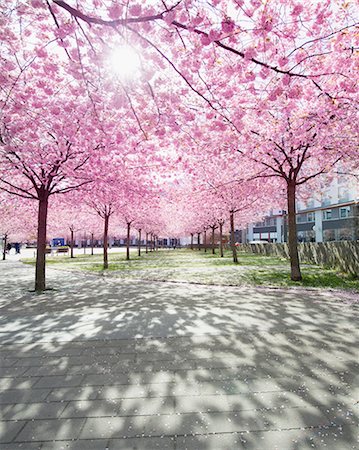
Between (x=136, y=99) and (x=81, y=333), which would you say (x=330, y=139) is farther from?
(x=81, y=333)

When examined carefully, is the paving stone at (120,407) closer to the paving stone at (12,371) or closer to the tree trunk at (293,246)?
the paving stone at (12,371)

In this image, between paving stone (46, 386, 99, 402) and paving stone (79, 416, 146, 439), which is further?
paving stone (46, 386, 99, 402)

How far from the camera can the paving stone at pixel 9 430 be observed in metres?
2.44

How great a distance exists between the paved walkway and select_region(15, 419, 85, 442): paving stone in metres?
0.01

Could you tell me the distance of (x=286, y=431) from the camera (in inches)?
97.4

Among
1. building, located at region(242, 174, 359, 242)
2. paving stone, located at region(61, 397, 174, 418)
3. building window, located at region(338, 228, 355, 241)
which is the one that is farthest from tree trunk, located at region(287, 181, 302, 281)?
building window, located at region(338, 228, 355, 241)

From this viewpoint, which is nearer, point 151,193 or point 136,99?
point 136,99

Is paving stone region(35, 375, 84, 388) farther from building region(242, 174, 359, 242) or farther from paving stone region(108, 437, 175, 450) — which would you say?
building region(242, 174, 359, 242)

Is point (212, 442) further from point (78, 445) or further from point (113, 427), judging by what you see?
point (78, 445)

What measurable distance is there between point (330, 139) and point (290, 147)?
4.78ft

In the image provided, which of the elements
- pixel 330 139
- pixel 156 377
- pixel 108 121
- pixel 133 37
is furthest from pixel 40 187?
pixel 330 139

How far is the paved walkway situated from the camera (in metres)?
2.46

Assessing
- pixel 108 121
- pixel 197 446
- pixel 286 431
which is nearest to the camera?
pixel 197 446

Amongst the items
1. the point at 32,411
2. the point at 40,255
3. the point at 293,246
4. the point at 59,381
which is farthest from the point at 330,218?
the point at 32,411
